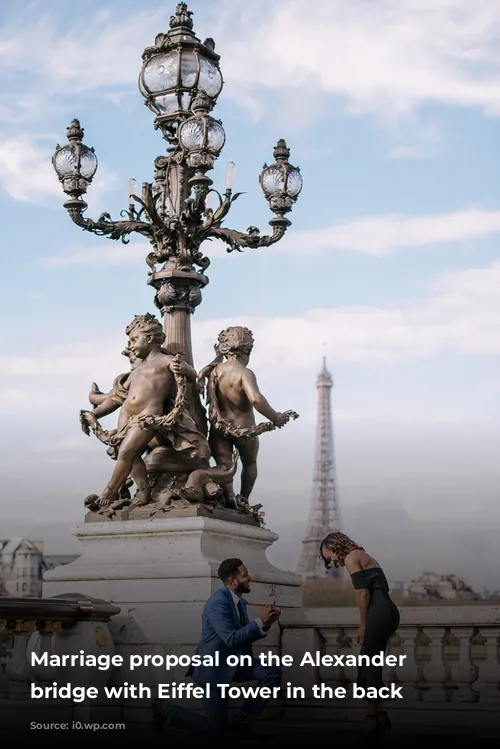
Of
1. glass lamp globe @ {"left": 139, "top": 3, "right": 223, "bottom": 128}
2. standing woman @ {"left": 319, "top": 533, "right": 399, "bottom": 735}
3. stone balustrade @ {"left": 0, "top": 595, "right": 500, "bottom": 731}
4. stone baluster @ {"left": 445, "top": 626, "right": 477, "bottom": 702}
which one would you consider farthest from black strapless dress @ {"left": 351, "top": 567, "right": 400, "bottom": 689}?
glass lamp globe @ {"left": 139, "top": 3, "right": 223, "bottom": 128}

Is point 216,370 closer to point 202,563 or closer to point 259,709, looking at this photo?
point 202,563

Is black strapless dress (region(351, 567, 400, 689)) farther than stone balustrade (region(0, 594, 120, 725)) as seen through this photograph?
No

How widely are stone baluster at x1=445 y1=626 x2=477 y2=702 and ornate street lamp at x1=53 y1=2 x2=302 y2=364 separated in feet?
13.1

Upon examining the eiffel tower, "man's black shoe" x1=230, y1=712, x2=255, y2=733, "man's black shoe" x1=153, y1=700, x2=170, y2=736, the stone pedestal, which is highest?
the eiffel tower

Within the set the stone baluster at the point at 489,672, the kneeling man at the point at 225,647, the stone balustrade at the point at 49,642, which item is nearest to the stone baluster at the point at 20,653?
the stone balustrade at the point at 49,642

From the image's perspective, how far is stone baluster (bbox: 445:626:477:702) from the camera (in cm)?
1176

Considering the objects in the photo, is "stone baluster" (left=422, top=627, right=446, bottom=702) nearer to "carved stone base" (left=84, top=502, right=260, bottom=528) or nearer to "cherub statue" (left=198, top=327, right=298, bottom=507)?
"carved stone base" (left=84, top=502, right=260, bottom=528)

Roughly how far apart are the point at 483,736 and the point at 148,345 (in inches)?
197

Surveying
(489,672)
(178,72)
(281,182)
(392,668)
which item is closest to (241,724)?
(392,668)

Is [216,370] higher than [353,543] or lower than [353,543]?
higher

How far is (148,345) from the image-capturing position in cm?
1314

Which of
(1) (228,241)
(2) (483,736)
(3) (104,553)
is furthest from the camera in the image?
(1) (228,241)

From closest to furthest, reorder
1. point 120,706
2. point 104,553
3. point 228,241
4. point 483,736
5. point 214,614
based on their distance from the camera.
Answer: point 214,614 < point 483,736 < point 120,706 < point 104,553 < point 228,241

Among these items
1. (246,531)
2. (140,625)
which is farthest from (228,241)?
(140,625)
